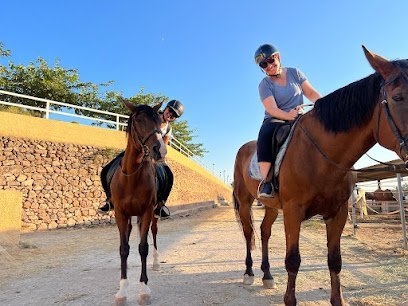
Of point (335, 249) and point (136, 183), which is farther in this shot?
point (136, 183)

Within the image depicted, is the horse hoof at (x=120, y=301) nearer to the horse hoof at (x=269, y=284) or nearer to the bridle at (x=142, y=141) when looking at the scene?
the bridle at (x=142, y=141)

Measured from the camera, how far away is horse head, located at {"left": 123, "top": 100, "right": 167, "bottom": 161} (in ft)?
13.1

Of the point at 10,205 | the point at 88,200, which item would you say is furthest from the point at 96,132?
the point at 10,205

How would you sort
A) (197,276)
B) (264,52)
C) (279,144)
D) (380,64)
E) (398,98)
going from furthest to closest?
(197,276)
(264,52)
(279,144)
(380,64)
(398,98)

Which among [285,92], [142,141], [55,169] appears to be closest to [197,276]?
[142,141]

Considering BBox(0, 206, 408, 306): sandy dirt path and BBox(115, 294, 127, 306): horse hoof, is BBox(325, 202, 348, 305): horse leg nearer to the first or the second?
BBox(0, 206, 408, 306): sandy dirt path

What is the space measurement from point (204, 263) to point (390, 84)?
15.7 ft

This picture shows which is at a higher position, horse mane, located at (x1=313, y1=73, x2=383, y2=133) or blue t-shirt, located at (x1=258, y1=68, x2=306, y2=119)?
blue t-shirt, located at (x1=258, y1=68, x2=306, y2=119)

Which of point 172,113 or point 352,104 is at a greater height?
point 172,113

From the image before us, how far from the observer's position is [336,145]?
9.64ft

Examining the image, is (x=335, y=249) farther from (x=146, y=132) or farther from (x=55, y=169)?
(x=55, y=169)

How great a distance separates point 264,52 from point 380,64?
1.51 metres

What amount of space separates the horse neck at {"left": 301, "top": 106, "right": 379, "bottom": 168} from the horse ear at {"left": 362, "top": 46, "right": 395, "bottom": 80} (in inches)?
11.9

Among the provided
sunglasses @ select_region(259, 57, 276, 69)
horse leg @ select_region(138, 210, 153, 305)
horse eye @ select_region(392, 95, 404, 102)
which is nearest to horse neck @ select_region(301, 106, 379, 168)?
horse eye @ select_region(392, 95, 404, 102)
